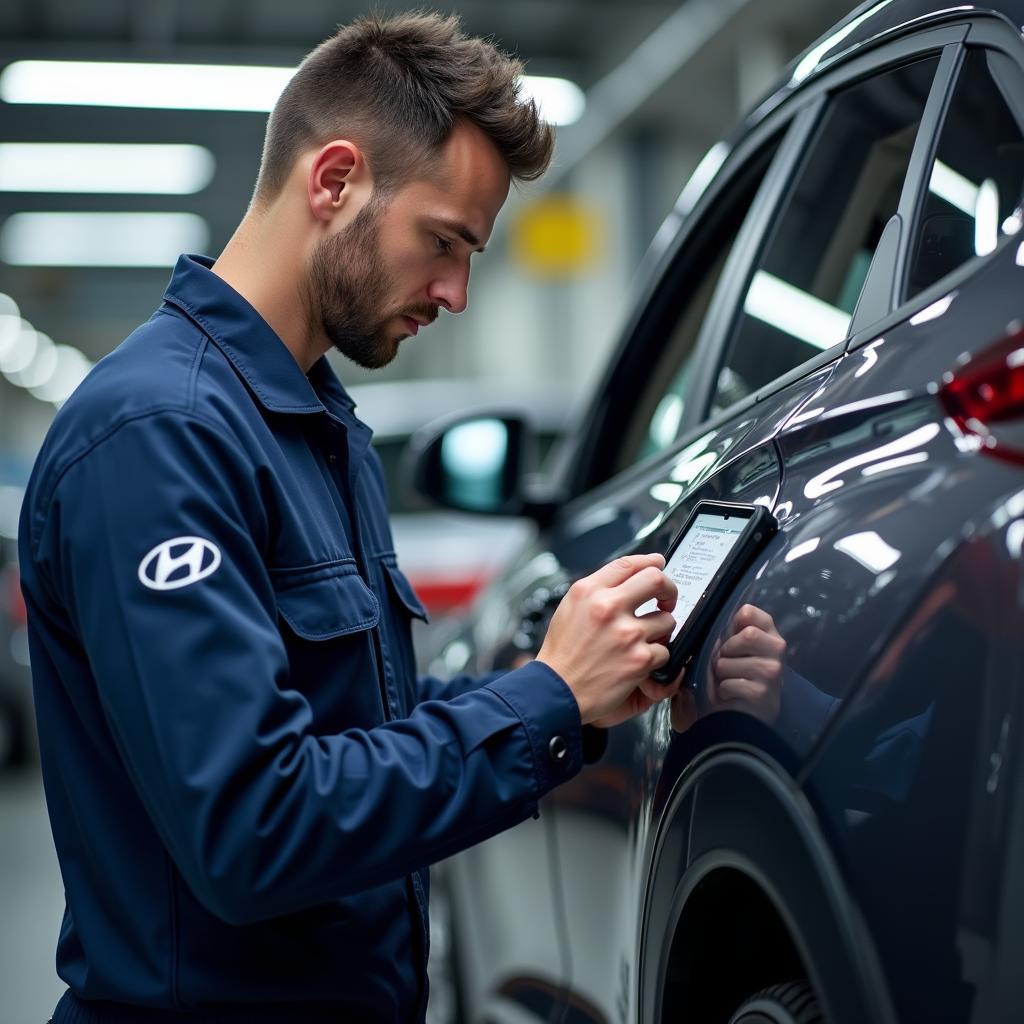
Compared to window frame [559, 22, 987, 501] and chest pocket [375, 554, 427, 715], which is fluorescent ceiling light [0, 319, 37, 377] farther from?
chest pocket [375, 554, 427, 715]

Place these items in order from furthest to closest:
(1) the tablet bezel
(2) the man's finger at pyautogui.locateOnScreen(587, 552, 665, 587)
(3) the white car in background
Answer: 1. (3) the white car in background
2. (2) the man's finger at pyautogui.locateOnScreen(587, 552, 665, 587)
3. (1) the tablet bezel

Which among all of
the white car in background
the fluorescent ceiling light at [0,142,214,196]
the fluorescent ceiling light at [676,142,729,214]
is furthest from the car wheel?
the fluorescent ceiling light at [0,142,214,196]

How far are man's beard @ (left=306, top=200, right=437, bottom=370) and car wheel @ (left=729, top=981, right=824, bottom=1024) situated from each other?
2.77 ft

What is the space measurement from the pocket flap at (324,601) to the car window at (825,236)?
602 millimetres

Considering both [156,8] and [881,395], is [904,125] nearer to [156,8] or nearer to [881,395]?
[881,395]

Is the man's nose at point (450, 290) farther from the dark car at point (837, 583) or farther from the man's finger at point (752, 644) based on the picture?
the man's finger at point (752, 644)

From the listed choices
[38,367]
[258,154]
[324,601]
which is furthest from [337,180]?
[38,367]

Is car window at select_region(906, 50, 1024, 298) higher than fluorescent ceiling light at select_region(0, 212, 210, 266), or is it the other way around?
fluorescent ceiling light at select_region(0, 212, 210, 266)

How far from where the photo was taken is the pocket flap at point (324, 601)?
57.5 inches

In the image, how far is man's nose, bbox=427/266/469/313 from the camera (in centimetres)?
→ 166

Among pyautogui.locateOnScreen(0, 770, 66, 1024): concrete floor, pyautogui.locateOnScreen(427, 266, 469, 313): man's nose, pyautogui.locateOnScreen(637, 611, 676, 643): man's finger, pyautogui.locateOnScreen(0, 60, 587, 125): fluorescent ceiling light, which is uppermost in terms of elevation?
pyautogui.locateOnScreen(0, 60, 587, 125): fluorescent ceiling light

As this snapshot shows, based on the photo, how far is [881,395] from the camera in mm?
1218

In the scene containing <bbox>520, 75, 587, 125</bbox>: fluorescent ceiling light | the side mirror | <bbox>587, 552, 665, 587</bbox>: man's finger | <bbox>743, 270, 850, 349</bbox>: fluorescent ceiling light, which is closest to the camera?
<bbox>587, 552, 665, 587</bbox>: man's finger

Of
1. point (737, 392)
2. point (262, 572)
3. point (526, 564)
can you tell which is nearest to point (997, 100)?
point (737, 392)
